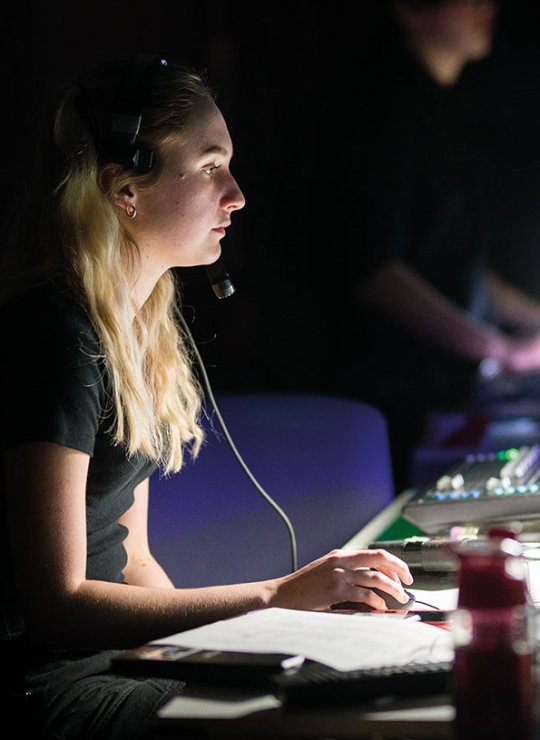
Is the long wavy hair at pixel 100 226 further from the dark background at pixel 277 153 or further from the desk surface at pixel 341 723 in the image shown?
the dark background at pixel 277 153

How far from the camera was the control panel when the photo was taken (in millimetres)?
1477

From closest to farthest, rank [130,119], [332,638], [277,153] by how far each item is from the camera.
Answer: [332,638], [130,119], [277,153]

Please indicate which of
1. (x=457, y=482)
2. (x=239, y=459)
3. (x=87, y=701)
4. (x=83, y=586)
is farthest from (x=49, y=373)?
(x=457, y=482)

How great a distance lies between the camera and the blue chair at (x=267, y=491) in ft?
5.69

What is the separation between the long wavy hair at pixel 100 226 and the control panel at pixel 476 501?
415mm

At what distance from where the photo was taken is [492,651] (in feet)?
2.37

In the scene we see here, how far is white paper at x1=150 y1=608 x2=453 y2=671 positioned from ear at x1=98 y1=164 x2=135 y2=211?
0.65 m

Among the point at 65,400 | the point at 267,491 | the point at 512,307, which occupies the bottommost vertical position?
the point at 267,491

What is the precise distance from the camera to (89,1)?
2596mm

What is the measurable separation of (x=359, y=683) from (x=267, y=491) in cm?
101

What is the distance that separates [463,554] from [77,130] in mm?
878

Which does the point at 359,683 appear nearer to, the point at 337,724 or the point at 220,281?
the point at 337,724

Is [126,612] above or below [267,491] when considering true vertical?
below

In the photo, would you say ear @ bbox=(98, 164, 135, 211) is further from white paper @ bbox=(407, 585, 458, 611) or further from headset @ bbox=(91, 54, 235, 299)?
white paper @ bbox=(407, 585, 458, 611)
